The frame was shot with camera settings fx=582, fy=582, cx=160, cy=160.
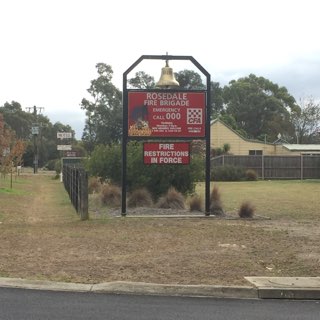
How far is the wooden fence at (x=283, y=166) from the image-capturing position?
50.1 meters

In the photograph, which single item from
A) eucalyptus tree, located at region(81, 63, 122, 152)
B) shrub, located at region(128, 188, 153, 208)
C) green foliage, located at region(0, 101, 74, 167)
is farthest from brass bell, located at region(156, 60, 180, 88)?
green foliage, located at region(0, 101, 74, 167)

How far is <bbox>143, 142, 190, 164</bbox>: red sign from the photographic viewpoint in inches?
661

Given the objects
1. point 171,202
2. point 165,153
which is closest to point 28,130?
point 171,202

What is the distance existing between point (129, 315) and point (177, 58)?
10979mm

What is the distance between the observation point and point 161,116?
16344 millimetres

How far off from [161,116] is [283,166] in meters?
35.8

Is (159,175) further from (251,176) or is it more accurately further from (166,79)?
(251,176)

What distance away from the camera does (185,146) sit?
1691 cm

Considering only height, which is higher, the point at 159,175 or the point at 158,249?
the point at 159,175

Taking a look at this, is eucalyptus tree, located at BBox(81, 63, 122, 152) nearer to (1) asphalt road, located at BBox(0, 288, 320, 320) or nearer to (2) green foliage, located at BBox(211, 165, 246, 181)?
(2) green foliage, located at BBox(211, 165, 246, 181)

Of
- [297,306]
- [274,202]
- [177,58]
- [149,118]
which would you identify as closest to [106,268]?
[297,306]

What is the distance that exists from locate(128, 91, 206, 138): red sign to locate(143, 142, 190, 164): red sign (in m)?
0.51

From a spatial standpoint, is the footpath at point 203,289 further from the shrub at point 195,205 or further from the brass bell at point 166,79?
the shrub at point 195,205

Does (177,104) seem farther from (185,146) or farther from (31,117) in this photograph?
(31,117)
